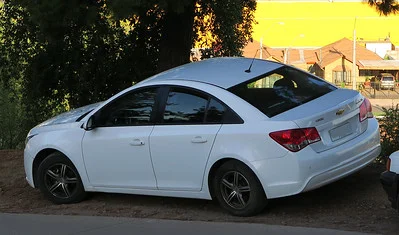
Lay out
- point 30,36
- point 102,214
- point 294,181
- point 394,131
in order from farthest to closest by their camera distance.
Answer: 1. point 30,36
2. point 394,131
3. point 102,214
4. point 294,181

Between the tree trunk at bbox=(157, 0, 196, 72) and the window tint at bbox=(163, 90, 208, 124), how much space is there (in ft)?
11.9

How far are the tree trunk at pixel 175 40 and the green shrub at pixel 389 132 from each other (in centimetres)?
372

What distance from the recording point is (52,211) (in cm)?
636

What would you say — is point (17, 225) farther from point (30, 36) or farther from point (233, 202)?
point (30, 36)

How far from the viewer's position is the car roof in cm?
584

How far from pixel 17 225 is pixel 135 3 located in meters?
2.99

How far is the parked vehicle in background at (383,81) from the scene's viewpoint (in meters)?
66.9

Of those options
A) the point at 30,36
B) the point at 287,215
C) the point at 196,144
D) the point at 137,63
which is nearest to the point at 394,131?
the point at 287,215

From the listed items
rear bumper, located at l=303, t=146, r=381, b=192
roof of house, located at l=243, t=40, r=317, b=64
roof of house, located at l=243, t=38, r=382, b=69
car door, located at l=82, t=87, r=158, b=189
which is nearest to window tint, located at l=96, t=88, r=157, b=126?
car door, located at l=82, t=87, r=158, b=189

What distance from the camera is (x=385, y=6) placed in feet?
28.7

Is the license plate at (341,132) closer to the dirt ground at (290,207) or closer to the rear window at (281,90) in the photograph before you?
the rear window at (281,90)

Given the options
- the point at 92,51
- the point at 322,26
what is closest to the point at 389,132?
the point at 92,51

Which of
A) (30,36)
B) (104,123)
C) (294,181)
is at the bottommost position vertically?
(294,181)

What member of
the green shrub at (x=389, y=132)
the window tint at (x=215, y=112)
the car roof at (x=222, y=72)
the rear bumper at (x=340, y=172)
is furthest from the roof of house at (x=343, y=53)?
the window tint at (x=215, y=112)
